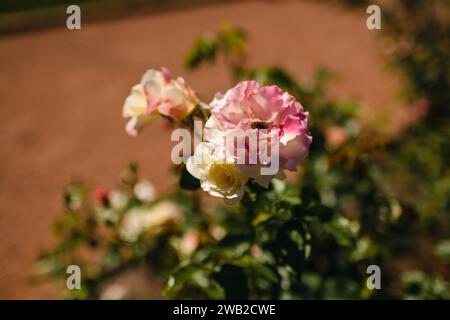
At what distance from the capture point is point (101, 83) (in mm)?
4145

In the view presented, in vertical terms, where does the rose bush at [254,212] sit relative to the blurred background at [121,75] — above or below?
below

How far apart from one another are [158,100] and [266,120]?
12.7 inches

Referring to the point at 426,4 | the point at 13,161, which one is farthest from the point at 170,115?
the point at 426,4

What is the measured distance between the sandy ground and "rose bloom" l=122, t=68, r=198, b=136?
1.50m

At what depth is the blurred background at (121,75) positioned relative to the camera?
2820mm

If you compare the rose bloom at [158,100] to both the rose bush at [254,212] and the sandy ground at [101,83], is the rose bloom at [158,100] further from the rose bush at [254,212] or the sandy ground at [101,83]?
the sandy ground at [101,83]

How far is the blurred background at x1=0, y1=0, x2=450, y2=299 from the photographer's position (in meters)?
2.82

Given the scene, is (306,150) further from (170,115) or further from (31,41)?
(31,41)

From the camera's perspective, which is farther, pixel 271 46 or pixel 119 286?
pixel 271 46

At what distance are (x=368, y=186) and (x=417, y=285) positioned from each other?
392 millimetres

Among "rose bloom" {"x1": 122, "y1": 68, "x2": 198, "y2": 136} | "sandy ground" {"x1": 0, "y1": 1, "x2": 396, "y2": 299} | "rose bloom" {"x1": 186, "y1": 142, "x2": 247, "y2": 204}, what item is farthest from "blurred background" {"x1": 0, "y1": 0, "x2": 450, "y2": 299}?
"rose bloom" {"x1": 186, "y1": 142, "x2": 247, "y2": 204}

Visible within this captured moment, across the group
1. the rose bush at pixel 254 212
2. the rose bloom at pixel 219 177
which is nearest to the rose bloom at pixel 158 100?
the rose bush at pixel 254 212

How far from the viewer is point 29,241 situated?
→ 2.58 m

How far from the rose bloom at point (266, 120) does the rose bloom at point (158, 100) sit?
0.58 ft
